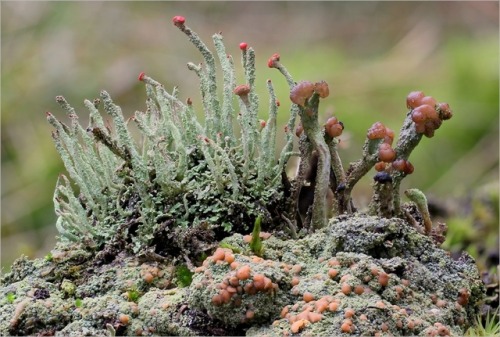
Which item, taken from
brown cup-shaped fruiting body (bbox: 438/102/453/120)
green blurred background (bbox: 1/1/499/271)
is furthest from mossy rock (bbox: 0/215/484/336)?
green blurred background (bbox: 1/1/499/271)

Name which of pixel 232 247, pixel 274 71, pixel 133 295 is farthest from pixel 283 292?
pixel 274 71

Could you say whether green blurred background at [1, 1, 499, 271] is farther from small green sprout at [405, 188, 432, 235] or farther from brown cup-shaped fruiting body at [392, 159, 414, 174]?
brown cup-shaped fruiting body at [392, 159, 414, 174]

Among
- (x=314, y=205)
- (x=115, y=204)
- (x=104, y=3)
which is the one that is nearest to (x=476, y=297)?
(x=314, y=205)

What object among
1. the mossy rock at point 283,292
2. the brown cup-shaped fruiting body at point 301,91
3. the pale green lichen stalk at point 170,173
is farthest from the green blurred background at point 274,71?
the brown cup-shaped fruiting body at point 301,91

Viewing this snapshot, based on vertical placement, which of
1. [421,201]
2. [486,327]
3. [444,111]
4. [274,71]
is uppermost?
[274,71]

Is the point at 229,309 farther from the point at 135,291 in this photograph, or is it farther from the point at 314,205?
the point at 314,205

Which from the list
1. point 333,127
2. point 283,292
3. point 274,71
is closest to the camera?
point 283,292

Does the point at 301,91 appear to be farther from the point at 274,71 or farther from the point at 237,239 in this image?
the point at 274,71
